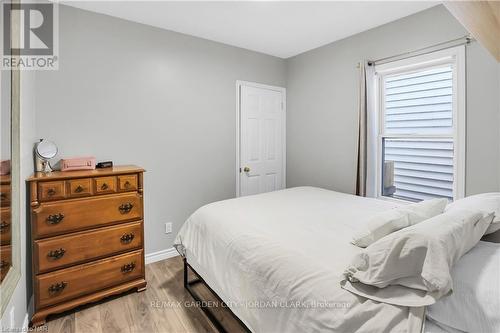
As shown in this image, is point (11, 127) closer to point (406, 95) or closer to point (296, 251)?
point (296, 251)

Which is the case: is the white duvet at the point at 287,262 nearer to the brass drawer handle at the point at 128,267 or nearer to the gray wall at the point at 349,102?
the brass drawer handle at the point at 128,267

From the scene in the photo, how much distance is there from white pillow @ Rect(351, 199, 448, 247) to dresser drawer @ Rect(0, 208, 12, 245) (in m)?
1.85

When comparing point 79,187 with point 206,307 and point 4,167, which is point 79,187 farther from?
point 206,307

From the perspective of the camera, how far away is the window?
2443 mm

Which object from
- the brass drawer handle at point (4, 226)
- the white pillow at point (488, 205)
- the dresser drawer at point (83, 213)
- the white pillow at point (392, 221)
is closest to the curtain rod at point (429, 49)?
A: the white pillow at point (488, 205)

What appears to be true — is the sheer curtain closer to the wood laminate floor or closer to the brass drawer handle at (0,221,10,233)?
the wood laminate floor

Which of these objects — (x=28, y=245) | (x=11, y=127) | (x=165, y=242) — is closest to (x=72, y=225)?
(x=28, y=245)

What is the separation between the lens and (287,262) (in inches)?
55.5

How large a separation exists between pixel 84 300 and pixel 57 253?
1.48 feet

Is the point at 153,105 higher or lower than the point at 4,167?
higher

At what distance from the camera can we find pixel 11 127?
148cm

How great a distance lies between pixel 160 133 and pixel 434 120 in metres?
2.89

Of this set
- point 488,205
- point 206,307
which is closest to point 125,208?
point 206,307

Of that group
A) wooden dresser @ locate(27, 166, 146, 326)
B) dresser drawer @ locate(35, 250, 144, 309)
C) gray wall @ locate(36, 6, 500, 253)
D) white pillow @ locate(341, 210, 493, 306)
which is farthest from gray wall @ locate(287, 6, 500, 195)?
dresser drawer @ locate(35, 250, 144, 309)
